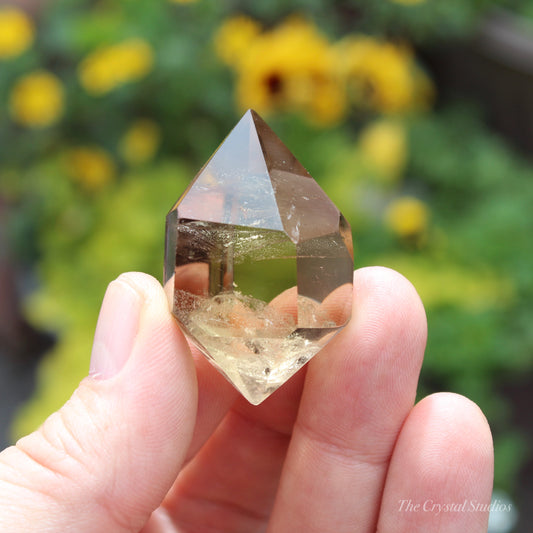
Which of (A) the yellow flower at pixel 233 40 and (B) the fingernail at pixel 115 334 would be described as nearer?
(B) the fingernail at pixel 115 334

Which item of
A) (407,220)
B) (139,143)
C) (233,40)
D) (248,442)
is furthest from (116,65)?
(248,442)

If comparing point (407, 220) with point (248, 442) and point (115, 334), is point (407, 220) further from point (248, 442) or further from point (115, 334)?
point (115, 334)

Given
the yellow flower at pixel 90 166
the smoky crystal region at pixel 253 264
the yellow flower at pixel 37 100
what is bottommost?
the yellow flower at pixel 90 166

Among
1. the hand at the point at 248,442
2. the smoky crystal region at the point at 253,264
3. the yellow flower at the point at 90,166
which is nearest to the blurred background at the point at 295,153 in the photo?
the yellow flower at the point at 90,166

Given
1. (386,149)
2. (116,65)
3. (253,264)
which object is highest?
(253,264)

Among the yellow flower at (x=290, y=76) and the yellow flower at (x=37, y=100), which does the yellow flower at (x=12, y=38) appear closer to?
the yellow flower at (x=37, y=100)
